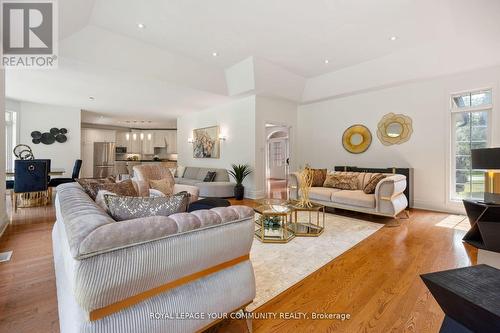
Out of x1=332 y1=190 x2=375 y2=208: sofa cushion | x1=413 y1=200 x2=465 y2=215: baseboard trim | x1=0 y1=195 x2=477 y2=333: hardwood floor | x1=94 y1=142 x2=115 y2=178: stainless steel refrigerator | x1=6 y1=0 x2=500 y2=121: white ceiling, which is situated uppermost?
x1=6 y1=0 x2=500 y2=121: white ceiling

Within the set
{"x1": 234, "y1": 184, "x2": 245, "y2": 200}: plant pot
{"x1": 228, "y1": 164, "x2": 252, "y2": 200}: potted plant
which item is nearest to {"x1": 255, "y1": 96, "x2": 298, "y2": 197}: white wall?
{"x1": 228, "y1": 164, "x2": 252, "y2": 200}: potted plant

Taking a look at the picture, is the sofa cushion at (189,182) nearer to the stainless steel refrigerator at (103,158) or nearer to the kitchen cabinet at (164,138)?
the stainless steel refrigerator at (103,158)

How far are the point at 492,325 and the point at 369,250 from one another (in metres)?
2.32

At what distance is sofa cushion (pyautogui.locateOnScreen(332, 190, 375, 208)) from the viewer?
393 cm

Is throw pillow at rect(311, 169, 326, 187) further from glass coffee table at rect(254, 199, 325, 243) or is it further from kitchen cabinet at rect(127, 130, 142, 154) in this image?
kitchen cabinet at rect(127, 130, 142, 154)

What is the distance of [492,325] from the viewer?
67cm

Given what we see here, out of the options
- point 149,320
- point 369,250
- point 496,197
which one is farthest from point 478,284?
point 496,197

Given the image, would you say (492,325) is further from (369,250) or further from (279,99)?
(279,99)

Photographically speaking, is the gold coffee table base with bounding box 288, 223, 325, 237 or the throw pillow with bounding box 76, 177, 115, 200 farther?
the gold coffee table base with bounding box 288, 223, 325, 237

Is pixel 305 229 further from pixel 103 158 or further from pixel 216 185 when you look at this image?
pixel 103 158

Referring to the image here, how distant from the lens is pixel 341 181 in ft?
15.5

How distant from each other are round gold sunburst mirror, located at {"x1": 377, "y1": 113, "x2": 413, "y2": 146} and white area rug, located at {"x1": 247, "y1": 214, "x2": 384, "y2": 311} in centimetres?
250

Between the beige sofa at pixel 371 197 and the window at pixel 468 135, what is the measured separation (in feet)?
4.60

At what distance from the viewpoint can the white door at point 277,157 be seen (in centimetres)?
1093
